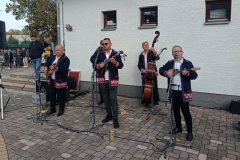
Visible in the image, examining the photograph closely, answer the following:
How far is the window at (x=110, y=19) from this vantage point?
7.25 m

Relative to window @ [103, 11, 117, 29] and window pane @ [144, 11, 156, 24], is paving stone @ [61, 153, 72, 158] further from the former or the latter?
window @ [103, 11, 117, 29]

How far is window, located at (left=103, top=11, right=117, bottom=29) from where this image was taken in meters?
7.25

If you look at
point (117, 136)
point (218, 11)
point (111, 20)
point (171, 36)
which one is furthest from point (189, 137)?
→ point (111, 20)

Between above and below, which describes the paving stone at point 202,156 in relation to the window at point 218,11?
below

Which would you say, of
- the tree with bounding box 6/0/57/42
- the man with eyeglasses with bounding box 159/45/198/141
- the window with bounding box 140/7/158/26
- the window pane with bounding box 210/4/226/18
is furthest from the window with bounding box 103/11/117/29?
the tree with bounding box 6/0/57/42

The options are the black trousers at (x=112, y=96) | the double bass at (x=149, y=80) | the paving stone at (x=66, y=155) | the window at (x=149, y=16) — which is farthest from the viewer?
the window at (x=149, y=16)

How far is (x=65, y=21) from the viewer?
26.5ft

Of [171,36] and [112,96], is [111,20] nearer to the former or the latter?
[171,36]

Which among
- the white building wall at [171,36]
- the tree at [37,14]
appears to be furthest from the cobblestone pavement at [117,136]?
the tree at [37,14]

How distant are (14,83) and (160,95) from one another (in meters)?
6.34

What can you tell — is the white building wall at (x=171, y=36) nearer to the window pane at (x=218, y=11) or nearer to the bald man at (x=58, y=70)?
the window pane at (x=218, y=11)

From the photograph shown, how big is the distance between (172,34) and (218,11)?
4.30ft

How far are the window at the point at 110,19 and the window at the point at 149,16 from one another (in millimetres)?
1018

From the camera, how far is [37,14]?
51.6 ft
